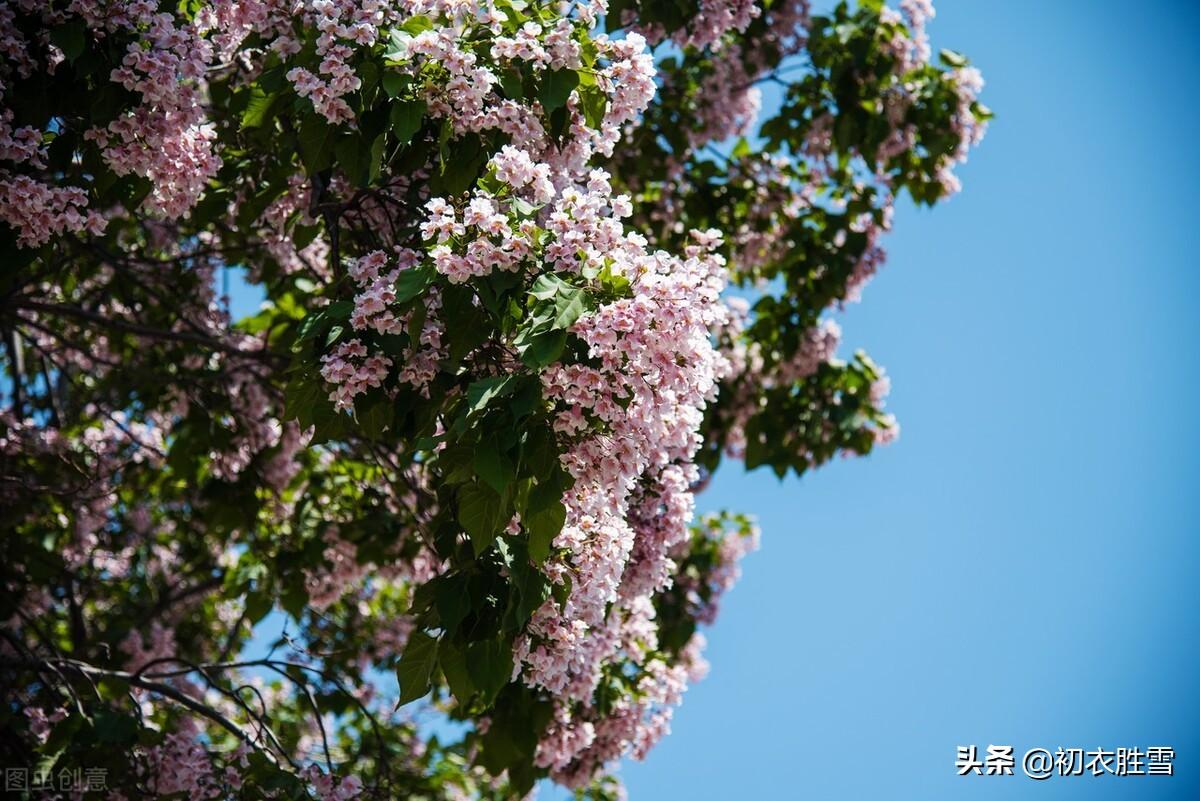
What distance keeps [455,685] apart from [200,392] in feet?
12.2

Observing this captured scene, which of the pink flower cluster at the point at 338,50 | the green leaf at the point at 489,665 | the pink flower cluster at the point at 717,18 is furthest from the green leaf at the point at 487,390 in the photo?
the pink flower cluster at the point at 717,18

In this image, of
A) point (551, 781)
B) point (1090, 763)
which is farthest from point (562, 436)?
point (1090, 763)

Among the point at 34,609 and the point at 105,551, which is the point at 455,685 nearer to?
the point at 34,609

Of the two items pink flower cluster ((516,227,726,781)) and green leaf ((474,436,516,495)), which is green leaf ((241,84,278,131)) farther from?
green leaf ((474,436,516,495))

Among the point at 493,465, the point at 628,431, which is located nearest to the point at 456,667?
the point at 493,465

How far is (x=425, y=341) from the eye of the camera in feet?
12.9

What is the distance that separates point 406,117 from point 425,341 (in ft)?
A: 2.38

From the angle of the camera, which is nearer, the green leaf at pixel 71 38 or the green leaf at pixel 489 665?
the green leaf at pixel 489 665

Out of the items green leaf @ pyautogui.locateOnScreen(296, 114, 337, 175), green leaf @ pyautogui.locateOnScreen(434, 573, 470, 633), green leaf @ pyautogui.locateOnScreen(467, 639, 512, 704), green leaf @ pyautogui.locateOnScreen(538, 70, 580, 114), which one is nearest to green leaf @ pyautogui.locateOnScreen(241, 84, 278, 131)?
green leaf @ pyautogui.locateOnScreen(296, 114, 337, 175)

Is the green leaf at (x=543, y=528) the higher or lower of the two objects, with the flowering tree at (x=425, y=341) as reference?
lower

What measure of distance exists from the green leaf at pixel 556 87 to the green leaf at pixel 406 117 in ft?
1.32

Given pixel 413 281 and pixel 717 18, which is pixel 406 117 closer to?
pixel 413 281

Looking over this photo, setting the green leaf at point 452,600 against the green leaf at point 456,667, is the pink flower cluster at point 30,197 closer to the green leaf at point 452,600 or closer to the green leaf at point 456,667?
the green leaf at point 452,600

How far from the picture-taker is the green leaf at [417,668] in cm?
388
